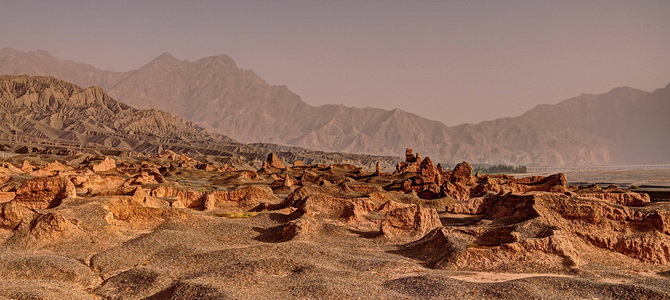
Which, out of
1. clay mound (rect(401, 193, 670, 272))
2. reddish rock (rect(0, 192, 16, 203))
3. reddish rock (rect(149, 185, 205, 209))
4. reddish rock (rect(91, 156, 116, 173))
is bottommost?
clay mound (rect(401, 193, 670, 272))

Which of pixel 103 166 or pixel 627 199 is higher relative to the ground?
pixel 103 166

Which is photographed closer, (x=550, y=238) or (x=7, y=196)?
(x=550, y=238)

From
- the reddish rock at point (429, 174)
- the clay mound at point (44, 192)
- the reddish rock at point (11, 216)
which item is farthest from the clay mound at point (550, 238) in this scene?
the reddish rock at point (429, 174)

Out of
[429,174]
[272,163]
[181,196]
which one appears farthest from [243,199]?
[272,163]

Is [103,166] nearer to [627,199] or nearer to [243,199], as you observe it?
[243,199]

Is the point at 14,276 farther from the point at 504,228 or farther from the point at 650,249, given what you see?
the point at 650,249

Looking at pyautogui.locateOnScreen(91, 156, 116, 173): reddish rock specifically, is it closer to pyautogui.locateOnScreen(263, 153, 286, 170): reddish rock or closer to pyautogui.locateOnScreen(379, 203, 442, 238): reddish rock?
pyautogui.locateOnScreen(263, 153, 286, 170): reddish rock

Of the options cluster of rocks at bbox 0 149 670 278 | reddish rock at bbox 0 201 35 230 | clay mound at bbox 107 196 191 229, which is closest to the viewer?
cluster of rocks at bbox 0 149 670 278

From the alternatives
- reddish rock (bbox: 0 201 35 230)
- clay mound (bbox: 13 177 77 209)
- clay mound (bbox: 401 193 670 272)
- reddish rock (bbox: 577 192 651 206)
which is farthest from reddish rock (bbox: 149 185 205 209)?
reddish rock (bbox: 577 192 651 206)

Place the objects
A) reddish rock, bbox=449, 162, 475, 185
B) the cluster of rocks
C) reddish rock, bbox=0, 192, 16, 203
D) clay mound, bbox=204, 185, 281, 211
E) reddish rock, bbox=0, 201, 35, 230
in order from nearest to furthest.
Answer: the cluster of rocks < reddish rock, bbox=0, 201, 35, 230 < reddish rock, bbox=0, 192, 16, 203 < clay mound, bbox=204, 185, 281, 211 < reddish rock, bbox=449, 162, 475, 185

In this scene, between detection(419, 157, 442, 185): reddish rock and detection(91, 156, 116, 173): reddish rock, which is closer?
detection(419, 157, 442, 185): reddish rock

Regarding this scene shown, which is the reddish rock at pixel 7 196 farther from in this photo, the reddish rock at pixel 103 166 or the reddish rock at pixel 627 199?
the reddish rock at pixel 627 199

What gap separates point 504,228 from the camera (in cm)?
3169

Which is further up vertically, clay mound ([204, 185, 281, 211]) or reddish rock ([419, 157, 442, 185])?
reddish rock ([419, 157, 442, 185])
